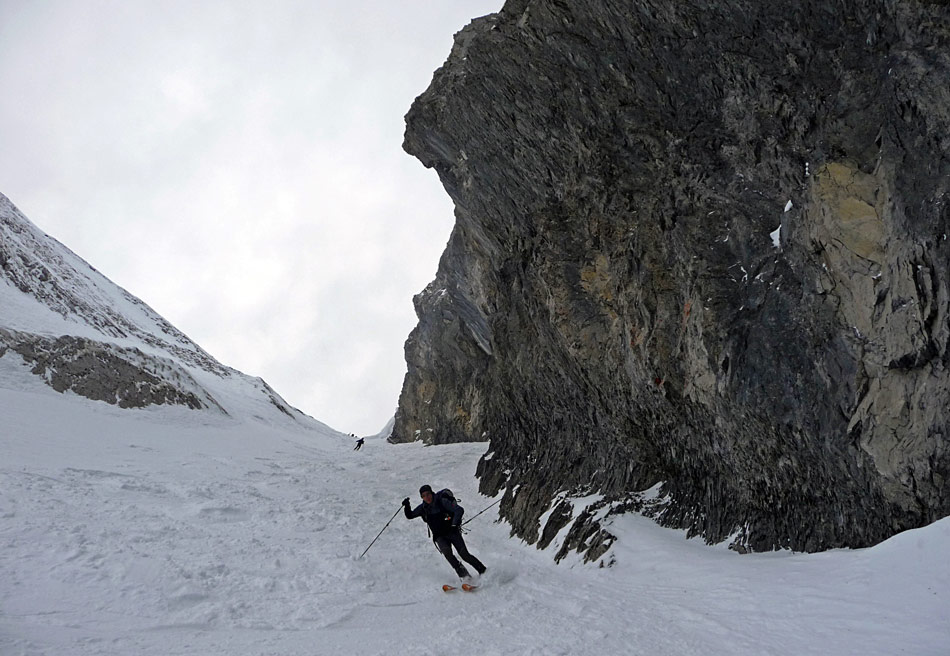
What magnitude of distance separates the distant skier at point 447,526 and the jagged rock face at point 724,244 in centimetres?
252

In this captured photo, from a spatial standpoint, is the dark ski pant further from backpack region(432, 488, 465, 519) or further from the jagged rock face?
the jagged rock face

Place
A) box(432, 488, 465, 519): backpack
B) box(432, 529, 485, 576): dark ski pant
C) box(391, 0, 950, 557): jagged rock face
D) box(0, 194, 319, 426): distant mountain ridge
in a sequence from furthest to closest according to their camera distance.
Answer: box(0, 194, 319, 426): distant mountain ridge < box(432, 488, 465, 519): backpack < box(432, 529, 485, 576): dark ski pant < box(391, 0, 950, 557): jagged rock face

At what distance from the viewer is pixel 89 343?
39000mm

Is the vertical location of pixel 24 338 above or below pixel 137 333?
below

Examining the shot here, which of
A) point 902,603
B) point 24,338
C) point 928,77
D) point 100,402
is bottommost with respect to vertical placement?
point 902,603

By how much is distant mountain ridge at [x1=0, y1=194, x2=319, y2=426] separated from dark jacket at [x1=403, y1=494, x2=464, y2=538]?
95.3 feet

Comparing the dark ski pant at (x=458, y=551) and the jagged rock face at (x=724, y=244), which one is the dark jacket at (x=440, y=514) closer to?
the dark ski pant at (x=458, y=551)

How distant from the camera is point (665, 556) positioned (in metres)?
10.5

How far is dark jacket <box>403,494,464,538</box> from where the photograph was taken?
37.6 feet

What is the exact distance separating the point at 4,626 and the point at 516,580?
23.6 feet

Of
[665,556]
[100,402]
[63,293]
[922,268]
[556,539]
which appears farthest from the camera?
[63,293]

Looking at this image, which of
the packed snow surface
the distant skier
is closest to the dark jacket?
the distant skier

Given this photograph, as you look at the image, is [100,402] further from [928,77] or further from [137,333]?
[928,77]

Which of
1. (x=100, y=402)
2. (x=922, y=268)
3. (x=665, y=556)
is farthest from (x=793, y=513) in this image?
(x=100, y=402)
